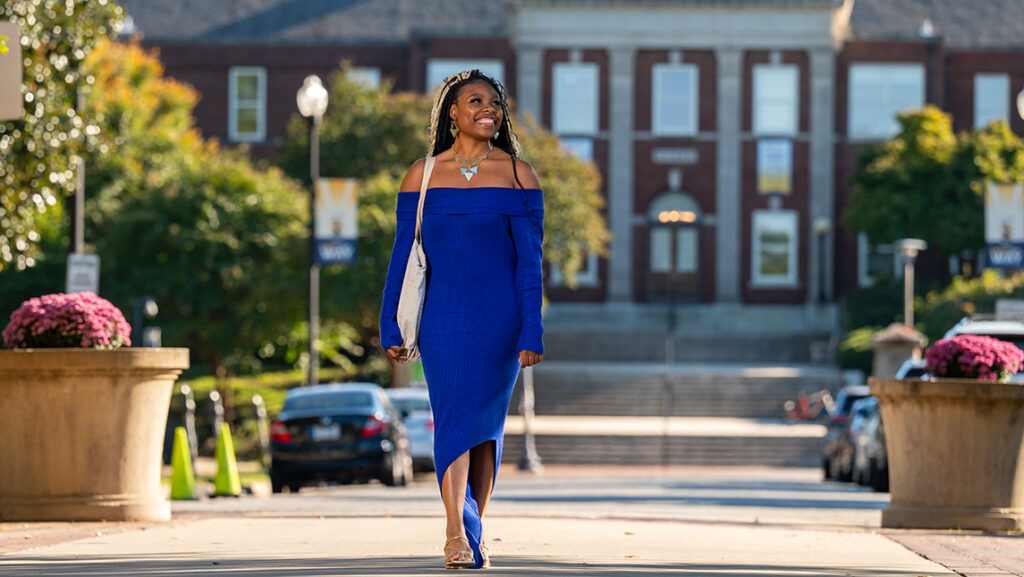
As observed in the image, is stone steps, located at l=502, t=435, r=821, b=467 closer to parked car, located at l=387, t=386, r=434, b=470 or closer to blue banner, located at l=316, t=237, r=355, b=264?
blue banner, located at l=316, t=237, r=355, b=264

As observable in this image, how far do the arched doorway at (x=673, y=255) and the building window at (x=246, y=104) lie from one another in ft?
43.2

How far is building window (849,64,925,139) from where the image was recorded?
59219 millimetres

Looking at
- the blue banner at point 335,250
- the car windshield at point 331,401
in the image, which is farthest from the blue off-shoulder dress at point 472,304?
the blue banner at point 335,250

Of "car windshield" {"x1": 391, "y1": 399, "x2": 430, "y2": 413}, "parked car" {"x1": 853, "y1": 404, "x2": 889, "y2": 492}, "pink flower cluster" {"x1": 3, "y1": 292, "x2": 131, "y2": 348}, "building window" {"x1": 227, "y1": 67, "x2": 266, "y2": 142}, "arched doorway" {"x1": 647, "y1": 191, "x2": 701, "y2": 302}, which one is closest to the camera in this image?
"pink flower cluster" {"x1": 3, "y1": 292, "x2": 131, "y2": 348}

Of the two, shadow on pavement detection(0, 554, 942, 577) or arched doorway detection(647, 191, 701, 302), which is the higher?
arched doorway detection(647, 191, 701, 302)

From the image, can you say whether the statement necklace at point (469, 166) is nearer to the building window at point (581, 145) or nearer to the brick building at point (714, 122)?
the brick building at point (714, 122)

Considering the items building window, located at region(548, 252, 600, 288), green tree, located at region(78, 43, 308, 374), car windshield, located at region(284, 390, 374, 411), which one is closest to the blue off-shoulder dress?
car windshield, located at region(284, 390, 374, 411)

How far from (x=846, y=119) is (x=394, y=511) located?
4547 cm

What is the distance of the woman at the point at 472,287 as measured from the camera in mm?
8422

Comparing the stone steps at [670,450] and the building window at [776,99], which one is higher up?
the building window at [776,99]

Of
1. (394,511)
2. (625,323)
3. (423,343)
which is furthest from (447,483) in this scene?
(625,323)

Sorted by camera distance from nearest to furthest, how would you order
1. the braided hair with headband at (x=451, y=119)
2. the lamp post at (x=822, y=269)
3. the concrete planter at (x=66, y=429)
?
the braided hair with headband at (x=451, y=119)
the concrete planter at (x=66, y=429)
the lamp post at (x=822, y=269)

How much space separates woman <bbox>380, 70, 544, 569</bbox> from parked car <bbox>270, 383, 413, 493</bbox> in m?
14.7

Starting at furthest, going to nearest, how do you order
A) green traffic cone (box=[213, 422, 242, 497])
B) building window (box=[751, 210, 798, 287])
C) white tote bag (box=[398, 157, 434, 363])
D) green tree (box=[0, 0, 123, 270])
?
building window (box=[751, 210, 798, 287]), green traffic cone (box=[213, 422, 242, 497]), green tree (box=[0, 0, 123, 270]), white tote bag (box=[398, 157, 434, 363])
